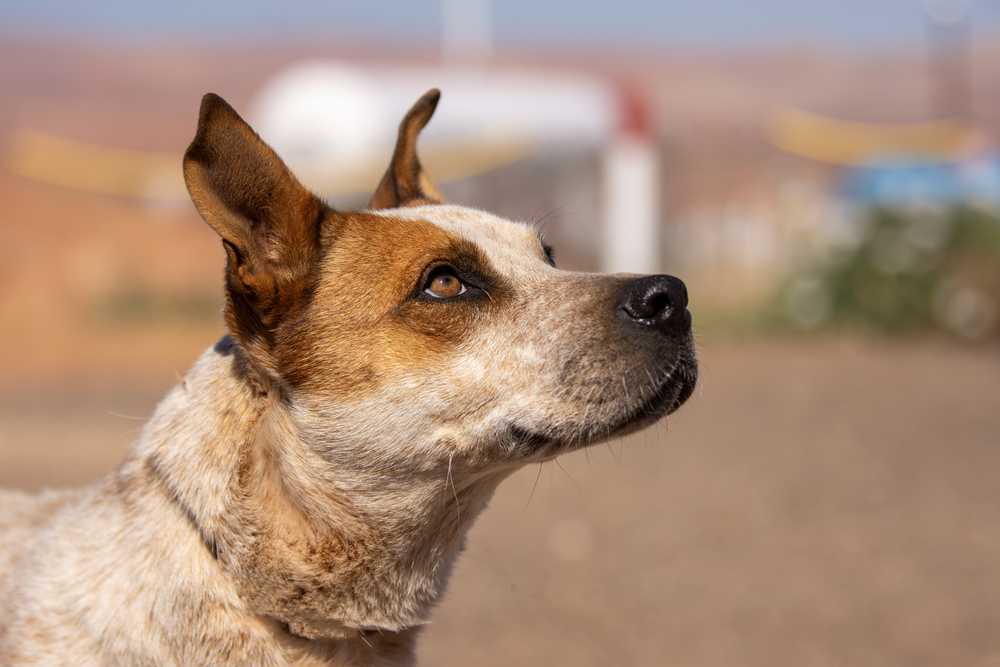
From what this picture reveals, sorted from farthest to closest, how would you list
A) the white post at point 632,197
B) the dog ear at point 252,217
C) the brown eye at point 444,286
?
the white post at point 632,197
the brown eye at point 444,286
the dog ear at point 252,217

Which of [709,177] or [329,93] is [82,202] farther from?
[709,177]

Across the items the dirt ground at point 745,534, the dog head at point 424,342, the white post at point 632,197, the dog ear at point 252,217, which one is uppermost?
the dog ear at point 252,217

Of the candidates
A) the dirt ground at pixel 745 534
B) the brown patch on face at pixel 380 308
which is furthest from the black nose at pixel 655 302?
the dirt ground at pixel 745 534

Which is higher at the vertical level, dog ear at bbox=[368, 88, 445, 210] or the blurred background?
dog ear at bbox=[368, 88, 445, 210]

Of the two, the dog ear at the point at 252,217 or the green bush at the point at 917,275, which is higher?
the dog ear at the point at 252,217

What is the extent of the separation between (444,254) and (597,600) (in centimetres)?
360

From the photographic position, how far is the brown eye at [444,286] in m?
2.87

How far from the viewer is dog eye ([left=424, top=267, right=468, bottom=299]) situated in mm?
2870

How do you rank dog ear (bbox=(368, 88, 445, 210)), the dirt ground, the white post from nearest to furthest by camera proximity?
1. dog ear (bbox=(368, 88, 445, 210))
2. the dirt ground
3. the white post

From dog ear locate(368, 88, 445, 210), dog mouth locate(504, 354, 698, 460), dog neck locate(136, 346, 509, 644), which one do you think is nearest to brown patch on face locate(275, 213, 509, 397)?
dog neck locate(136, 346, 509, 644)

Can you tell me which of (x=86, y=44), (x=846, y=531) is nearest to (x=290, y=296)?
(x=846, y=531)

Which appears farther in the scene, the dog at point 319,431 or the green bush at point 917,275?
the green bush at point 917,275

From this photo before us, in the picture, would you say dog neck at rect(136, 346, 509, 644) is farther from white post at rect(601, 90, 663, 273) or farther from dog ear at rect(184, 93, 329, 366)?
white post at rect(601, 90, 663, 273)

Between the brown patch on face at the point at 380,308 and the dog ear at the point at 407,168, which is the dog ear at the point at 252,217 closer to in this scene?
the brown patch on face at the point at 380,308
